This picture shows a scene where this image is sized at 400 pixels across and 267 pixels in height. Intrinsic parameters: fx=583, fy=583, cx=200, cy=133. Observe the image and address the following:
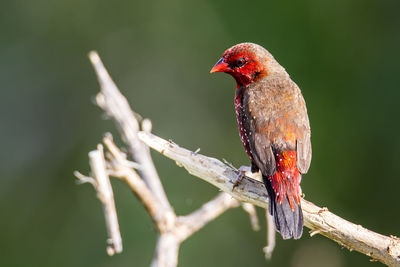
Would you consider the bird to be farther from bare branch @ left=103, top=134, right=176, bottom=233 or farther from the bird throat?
bare branch @ left=103, top=134, right=176, bottom=233

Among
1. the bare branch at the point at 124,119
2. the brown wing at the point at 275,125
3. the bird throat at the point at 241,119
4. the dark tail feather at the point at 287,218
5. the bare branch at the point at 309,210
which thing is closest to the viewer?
the bare branch at the point at 309,210

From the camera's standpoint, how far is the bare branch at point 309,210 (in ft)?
10.1

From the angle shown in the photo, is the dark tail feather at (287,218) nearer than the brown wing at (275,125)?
Yes

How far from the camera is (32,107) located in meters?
8.09

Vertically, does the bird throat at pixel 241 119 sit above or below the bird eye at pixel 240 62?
below

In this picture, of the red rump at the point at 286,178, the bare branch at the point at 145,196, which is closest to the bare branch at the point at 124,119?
the bare branch at the point at 145,196

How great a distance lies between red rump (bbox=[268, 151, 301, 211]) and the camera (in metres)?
3.29

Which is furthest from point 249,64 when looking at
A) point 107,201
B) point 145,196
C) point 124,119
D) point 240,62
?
point 107,201

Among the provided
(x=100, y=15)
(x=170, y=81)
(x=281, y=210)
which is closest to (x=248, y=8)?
(x=170, y=81)

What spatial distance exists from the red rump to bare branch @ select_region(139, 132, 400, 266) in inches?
4.1

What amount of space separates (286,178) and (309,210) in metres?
0.22

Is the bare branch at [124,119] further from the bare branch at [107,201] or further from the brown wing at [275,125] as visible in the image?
the brown wing at [275,125]

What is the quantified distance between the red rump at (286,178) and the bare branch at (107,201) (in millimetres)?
910

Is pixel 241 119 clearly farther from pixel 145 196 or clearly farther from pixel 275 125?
pixel 145 196
